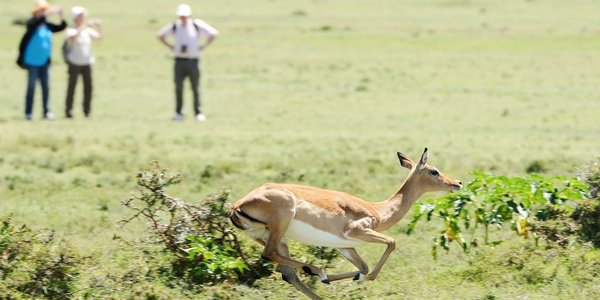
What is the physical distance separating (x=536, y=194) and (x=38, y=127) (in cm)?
981

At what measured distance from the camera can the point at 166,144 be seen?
1647 centimetres

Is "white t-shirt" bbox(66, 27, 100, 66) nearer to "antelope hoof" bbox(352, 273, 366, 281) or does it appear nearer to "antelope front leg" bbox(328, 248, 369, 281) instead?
"antelope front leg" bbox(328, 248, 369, 281)

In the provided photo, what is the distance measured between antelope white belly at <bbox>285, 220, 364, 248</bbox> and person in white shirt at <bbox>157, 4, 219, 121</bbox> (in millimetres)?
10770

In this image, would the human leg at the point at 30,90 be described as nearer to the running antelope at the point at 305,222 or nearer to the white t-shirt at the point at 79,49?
the white t-shirt at the point at 79,49

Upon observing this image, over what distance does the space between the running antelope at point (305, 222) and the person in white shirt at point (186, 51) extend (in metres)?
10.5

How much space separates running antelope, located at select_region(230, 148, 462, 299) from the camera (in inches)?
318

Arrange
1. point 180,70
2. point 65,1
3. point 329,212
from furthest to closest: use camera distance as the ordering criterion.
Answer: point 65,1 → point 180,70 → point 329,212

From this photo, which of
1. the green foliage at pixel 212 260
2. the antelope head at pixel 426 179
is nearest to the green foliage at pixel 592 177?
the antelope head at pixel 426 179

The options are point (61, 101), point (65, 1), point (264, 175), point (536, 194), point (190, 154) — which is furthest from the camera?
point (65, 1)

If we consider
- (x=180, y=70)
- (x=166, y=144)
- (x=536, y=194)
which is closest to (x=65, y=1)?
(x=180, y=70)

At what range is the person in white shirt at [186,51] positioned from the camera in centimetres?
1877

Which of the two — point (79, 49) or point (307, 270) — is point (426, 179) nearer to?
point (307, 270)

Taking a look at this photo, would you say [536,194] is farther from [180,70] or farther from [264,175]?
[180,70]

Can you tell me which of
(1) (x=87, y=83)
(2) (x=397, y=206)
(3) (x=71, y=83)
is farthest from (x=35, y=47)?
(2) (x=397, y=206)
